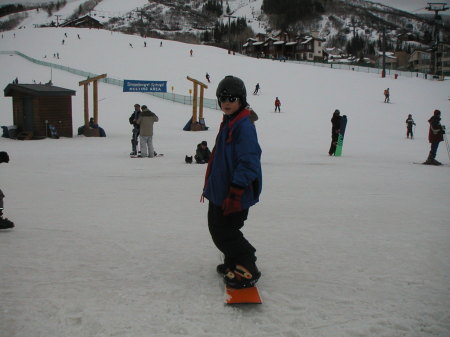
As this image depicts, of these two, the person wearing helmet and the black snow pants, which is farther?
the black snow pants

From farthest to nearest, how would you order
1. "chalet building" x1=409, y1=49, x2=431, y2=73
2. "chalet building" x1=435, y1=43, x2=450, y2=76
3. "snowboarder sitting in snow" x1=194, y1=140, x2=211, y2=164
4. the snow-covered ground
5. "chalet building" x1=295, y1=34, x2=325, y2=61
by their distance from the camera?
1. "chalet building" x1=409, y1=49, x2=431, y2=73
2. "chalet building" x1=435, y1=43, x2=450, y2=76
3. "chalet building" x1=295, y1=34, x2=325, y2=61
4. "snowboarder sitting in snow" x1=194, y1=140, x2=211, y2=164
5. the snow-covered ground

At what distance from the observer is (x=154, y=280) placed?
3.30m

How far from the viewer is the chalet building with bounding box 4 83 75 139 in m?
19.0

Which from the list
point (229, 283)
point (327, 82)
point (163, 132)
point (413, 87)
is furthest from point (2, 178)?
point (413, 87)

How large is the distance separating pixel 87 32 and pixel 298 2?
9395 centimetres

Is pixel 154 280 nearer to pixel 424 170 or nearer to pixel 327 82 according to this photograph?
pixel 424 170

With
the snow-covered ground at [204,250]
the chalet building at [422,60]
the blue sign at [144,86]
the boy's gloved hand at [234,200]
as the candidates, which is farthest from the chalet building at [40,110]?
the chalet building at [422,60]

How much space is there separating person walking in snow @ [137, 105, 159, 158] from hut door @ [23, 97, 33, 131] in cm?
899

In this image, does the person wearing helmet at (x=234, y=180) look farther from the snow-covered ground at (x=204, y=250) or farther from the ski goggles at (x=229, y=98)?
the snow-covered ground at (x=204, y=250)

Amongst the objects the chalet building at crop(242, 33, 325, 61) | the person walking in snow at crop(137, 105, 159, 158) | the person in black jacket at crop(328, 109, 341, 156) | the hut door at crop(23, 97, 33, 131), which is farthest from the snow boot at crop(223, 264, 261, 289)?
the chalet building at crop(242, 33, 325, 61)

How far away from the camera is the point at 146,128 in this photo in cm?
1239

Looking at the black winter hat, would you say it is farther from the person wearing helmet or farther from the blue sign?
the blue sign

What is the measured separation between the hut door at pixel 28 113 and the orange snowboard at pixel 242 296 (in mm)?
18590

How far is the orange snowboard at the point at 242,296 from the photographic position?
2.87 m
